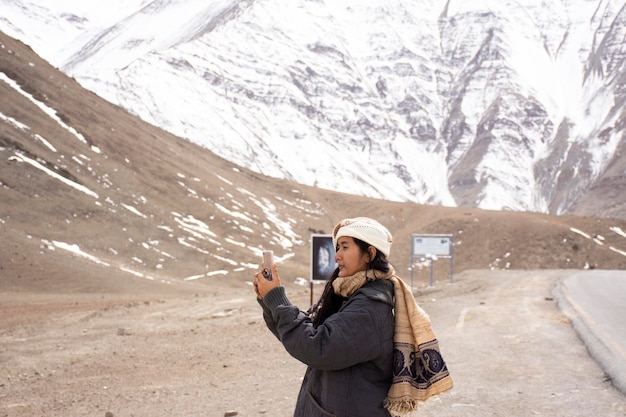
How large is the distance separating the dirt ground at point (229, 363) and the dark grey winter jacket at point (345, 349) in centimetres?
51

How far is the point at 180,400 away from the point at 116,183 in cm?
3856

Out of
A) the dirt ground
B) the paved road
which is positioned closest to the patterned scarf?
the dirt ground

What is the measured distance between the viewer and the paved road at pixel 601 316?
10461mm

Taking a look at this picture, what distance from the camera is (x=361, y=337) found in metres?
3.85

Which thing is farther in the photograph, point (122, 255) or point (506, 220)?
point (506, 220)

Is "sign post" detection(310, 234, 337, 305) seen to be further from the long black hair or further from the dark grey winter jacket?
the dark grey winter jacket

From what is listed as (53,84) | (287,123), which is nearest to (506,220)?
(53,84)

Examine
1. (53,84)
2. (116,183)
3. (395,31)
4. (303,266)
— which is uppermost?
(395,31)

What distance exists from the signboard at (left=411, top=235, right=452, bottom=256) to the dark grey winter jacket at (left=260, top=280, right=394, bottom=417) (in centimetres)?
2451

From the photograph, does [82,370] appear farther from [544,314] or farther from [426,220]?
[426,220]

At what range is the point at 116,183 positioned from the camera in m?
46.9

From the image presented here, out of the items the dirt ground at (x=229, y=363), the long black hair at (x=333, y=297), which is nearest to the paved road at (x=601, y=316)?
the dirt ground at (x=229, y=363)

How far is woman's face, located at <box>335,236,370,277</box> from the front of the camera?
4.19 m

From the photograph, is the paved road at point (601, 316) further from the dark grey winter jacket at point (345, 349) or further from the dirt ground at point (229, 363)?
the dark grey winter jacket at point (345, 349)
